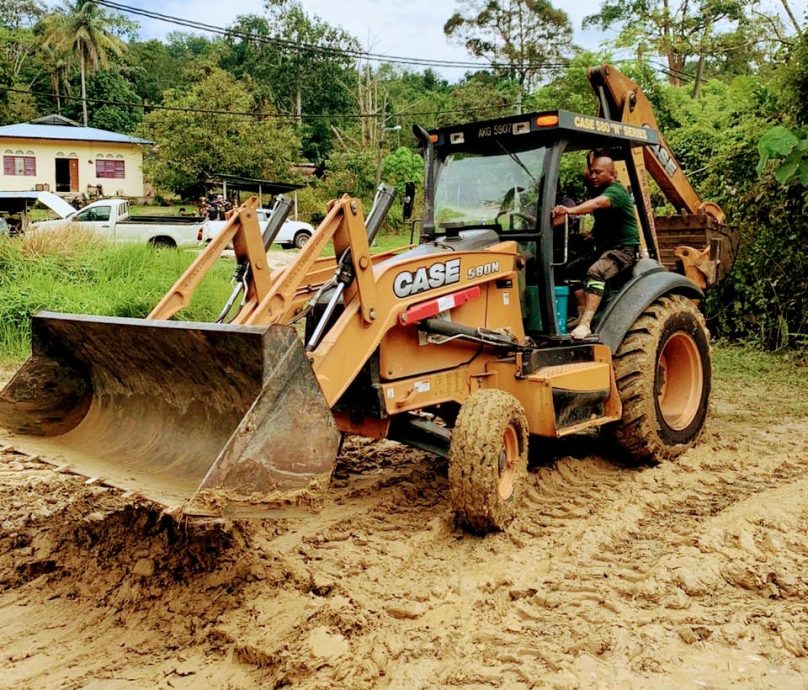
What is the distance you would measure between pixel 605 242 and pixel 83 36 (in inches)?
2094

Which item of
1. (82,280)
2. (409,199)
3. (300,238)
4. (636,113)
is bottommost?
(82,280)

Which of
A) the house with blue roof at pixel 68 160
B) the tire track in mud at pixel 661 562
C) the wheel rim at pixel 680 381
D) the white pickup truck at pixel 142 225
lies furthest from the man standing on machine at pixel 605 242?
the house with blue roof at pixel 68 160

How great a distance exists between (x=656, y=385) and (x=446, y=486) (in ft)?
5.48

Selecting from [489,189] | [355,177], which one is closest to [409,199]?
[489,189]

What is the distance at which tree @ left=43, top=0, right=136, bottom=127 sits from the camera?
52.4 m

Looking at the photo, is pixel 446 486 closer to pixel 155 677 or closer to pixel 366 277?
pixel 366 277

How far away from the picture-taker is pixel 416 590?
4.18m

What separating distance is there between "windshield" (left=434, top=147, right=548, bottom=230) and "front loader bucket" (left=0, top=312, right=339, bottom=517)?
7.35ft

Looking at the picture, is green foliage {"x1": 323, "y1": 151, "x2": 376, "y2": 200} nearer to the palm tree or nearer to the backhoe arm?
the palm tree

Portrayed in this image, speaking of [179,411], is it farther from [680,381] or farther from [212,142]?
[212,142]

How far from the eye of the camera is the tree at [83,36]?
52375mm

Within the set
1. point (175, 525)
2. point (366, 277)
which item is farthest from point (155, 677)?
point (366, 277)

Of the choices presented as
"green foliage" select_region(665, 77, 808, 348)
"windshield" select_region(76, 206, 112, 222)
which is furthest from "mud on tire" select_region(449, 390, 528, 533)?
"windshield" select_region(76, 206, 112, 222)

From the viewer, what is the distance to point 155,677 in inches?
138
